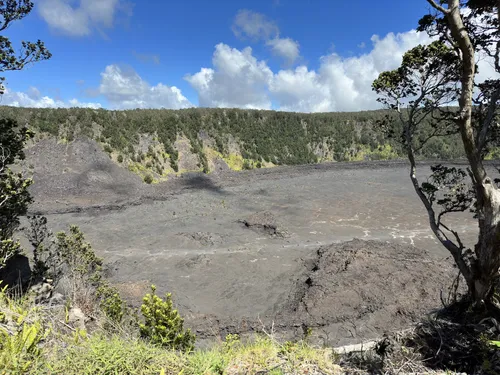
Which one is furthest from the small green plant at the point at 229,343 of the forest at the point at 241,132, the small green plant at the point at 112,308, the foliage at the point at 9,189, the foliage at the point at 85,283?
the forest at the point at 241,132

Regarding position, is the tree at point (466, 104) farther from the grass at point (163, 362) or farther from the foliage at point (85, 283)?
the foliage at point (85, 283)

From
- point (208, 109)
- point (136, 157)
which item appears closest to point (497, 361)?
point (136, 157)

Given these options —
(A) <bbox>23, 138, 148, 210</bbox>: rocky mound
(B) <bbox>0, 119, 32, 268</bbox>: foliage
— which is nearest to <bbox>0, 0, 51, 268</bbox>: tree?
(B) <bbox>0, 119, 32, 268</bbox>: foliage

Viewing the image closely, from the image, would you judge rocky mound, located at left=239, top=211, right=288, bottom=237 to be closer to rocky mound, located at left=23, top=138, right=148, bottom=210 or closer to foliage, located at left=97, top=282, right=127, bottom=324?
foliage, located at left=97, top=282, right=127, bottom=324

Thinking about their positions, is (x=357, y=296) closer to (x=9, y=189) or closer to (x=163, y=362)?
(x=163, y=362)

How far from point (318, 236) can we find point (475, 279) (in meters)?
12.0

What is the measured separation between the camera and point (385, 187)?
2802cm

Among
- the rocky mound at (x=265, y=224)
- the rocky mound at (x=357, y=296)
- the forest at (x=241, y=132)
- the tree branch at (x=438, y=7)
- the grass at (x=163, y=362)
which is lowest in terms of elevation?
the rocky mound at (x=357, y=296)

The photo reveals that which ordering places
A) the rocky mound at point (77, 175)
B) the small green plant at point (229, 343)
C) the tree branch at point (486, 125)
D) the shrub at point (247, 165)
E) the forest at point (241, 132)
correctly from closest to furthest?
the small green plant at point (229, 343) → the tree branch at point (486, 125) → the rocky mound at point (77, 175) → the forest at point (241, 132) → the shrub at point (247, 165)

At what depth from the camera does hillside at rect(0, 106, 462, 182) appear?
3338 centimetres

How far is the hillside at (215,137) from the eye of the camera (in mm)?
33375

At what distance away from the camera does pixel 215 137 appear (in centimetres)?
4147

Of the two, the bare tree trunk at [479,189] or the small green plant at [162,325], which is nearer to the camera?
the bare tree trunk at [479,189]

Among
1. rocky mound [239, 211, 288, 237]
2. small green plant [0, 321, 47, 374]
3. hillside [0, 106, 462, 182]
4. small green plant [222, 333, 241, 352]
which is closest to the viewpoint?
small green plant [0, 321, 47, 374]
